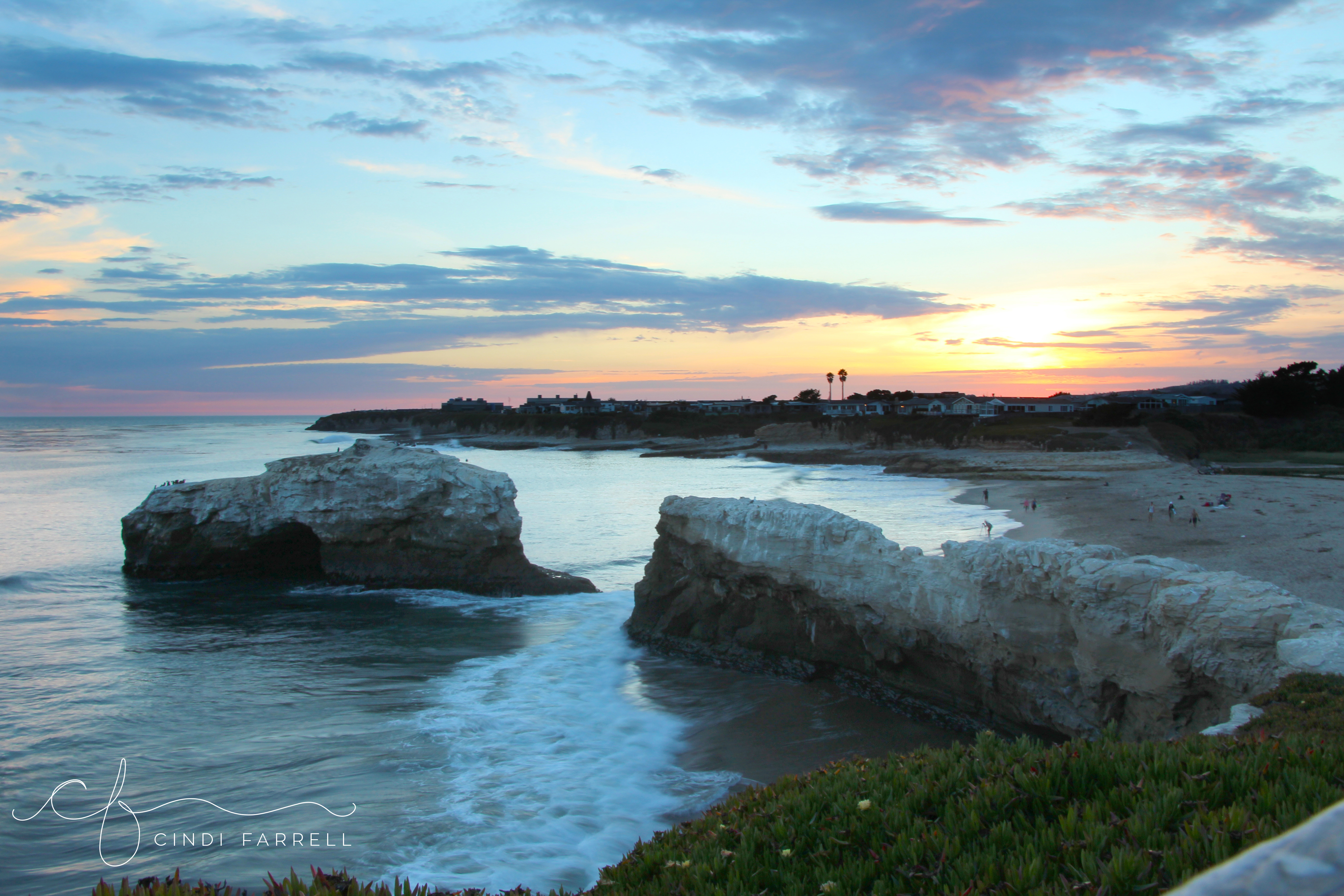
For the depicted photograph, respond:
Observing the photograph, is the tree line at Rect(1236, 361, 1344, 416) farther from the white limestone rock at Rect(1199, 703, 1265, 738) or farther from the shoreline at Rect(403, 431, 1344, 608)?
the white limestone rock at Rect(1199, 703, 1265, 738)

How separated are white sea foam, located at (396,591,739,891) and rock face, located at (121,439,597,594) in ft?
20.9

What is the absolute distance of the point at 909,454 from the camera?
74.3 meters

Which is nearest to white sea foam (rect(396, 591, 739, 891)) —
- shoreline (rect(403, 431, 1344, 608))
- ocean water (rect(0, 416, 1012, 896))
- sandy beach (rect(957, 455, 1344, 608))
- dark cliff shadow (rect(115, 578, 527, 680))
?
ocean water (rect(0, 416, 1012, 896))

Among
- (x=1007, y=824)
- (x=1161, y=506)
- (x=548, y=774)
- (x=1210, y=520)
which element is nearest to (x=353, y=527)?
(x=548, y=774)

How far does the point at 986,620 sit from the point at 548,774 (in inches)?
260

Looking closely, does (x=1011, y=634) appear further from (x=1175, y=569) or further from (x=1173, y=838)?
(x=1173, y=838)

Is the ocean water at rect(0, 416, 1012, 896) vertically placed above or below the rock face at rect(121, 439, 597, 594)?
below

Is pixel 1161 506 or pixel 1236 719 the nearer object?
pixel 1236 719

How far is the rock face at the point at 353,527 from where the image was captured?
69.8 feet

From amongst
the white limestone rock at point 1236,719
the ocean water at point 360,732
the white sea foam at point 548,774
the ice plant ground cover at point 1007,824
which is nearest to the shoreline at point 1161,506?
the white limestone rock at point 1236,719

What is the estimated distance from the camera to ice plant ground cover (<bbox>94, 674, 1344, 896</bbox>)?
3.95 meters

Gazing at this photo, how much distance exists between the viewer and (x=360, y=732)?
11.4 meters

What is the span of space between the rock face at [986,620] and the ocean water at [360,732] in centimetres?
87

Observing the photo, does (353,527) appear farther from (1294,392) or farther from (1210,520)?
(1294,392)
